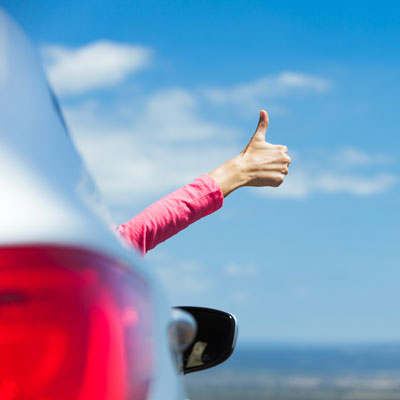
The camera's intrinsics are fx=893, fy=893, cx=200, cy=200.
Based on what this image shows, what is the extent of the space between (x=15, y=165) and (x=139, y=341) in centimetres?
27

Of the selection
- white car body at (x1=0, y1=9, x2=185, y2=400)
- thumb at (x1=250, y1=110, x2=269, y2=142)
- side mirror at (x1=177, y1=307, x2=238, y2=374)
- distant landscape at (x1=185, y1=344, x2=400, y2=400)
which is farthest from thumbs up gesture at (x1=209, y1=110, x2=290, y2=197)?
distant landscape at (x1=185, y1=344, x2=400, y2=400)

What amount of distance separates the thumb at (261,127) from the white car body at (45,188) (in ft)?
6.47

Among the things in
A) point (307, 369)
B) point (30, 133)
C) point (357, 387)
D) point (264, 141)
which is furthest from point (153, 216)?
point (307, 369)

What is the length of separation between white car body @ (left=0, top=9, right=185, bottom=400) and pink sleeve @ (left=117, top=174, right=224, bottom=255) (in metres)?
1.20

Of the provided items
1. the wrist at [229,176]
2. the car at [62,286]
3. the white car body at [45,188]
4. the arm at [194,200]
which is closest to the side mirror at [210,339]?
the arm at [194,200]

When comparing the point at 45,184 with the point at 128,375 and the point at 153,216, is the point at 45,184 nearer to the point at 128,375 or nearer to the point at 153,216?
the point at 128,375

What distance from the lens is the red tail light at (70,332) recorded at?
106 centimetres

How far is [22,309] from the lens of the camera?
108 centimetres

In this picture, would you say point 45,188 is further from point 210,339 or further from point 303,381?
point 303,381

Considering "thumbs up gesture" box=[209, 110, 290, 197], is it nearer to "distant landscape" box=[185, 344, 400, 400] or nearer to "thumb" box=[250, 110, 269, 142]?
"thumb" box=[250, 110, 269, 142]

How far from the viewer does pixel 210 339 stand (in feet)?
7.31

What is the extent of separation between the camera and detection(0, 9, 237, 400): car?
3.33 ft

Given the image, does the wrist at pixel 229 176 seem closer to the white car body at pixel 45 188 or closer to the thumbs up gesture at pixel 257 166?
the thumbs up gesture at pixel 257 166

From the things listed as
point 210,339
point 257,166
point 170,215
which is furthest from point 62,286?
point 257,166
